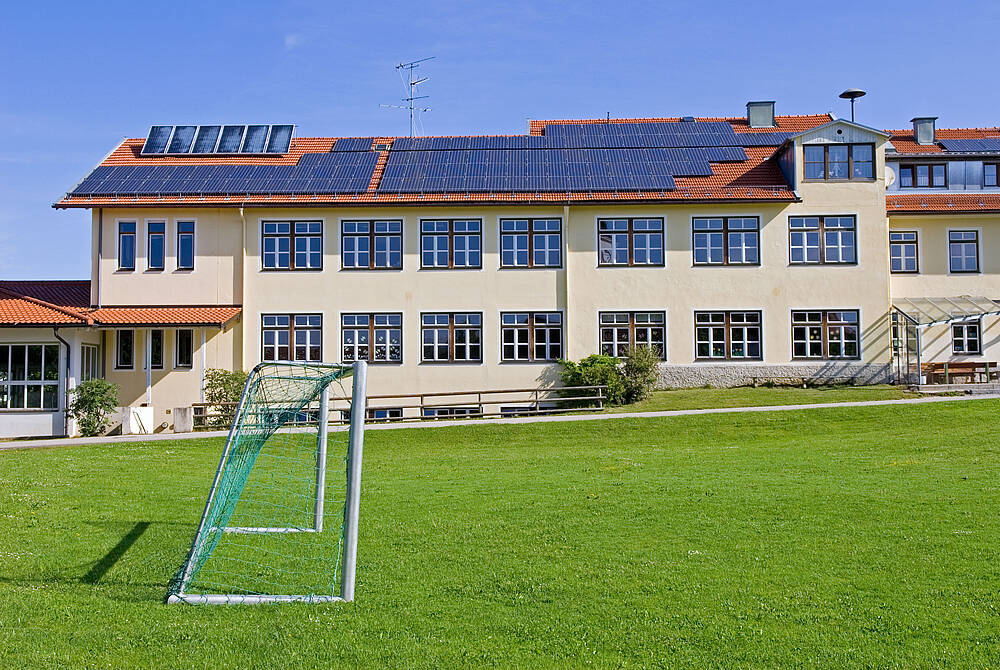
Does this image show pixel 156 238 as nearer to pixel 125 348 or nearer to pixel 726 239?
pixel 125 348

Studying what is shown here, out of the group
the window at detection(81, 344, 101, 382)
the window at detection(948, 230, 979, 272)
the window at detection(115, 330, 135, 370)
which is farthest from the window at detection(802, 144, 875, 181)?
the window at detection(81, 344, 101, 382)

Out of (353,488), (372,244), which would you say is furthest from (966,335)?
(353,488)

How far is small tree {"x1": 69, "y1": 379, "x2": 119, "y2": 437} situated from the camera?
26.0m

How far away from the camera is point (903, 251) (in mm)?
31109

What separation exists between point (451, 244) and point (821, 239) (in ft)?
39.1

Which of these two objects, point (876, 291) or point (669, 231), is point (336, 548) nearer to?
point (669, 231)

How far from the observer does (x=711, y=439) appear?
70.9ft

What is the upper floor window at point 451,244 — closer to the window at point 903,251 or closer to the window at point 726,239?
the window at point 726,239

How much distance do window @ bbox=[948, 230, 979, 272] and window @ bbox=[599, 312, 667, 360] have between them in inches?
397

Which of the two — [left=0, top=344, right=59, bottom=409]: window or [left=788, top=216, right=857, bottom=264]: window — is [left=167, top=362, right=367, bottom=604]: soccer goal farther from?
[left=788, top=216, right=857, bottom=264]: window

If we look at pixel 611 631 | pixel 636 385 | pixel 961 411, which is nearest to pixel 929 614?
pixel 611 631

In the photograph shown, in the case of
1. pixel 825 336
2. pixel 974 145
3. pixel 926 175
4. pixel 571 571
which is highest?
pixel 974 145

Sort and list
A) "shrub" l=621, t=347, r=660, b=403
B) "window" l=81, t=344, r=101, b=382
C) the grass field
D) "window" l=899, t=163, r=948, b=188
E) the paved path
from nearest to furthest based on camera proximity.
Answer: the grass field, the paved path, "window" l=81, t=344, r=101, b=382, "shrub" l=621, t=347, r=660, b=403, "window" l=899, t=163, r=948, b=188

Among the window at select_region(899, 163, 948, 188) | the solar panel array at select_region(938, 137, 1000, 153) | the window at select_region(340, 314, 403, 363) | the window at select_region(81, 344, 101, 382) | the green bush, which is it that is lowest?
the green bush
